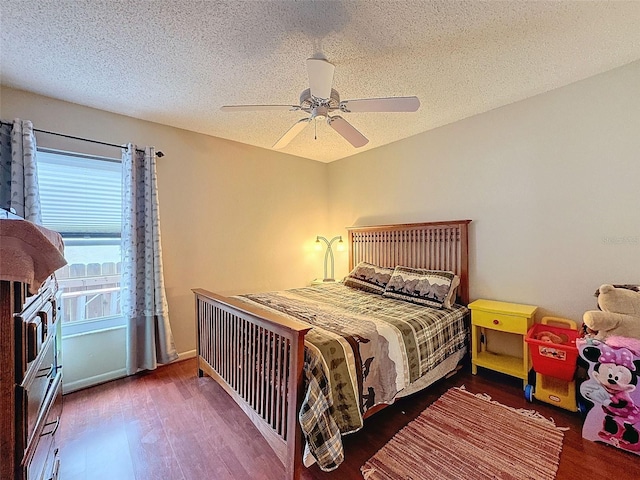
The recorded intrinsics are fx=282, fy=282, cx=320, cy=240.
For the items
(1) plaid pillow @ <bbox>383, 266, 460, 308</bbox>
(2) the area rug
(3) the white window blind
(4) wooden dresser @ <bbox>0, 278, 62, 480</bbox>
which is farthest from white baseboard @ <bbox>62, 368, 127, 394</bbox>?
(1) plaid pillow @ <bbox>383, 266, 460, 308</bbox>

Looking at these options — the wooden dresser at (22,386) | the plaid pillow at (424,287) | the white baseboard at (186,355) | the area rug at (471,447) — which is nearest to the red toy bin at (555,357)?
the area rug at (471,447)

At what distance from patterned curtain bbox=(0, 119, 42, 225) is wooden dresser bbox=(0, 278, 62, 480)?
1.59m

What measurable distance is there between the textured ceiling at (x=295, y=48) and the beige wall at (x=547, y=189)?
239 mm

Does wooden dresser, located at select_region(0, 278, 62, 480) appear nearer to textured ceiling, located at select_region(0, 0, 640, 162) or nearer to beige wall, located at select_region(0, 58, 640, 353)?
textured ceiling, located at select_region(0, 0, 640, 162)

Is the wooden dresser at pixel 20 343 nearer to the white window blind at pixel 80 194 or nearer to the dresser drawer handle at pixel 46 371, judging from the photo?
the dresser drawer handle at pixel 46 371

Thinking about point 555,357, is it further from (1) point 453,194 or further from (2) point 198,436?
(2) point 198,436

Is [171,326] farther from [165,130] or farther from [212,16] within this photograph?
[212,16]

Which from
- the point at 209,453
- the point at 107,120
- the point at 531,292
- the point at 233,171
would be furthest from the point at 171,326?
the point at 531,292

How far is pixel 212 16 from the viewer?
63.2 inches

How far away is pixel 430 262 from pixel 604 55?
84.7 inches

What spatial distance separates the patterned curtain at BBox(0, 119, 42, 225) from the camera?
218 centimetres

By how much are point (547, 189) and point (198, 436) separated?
3.41 metres

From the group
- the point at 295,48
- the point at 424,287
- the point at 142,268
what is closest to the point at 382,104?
the point at 295,48

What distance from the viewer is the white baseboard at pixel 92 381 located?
249cm
